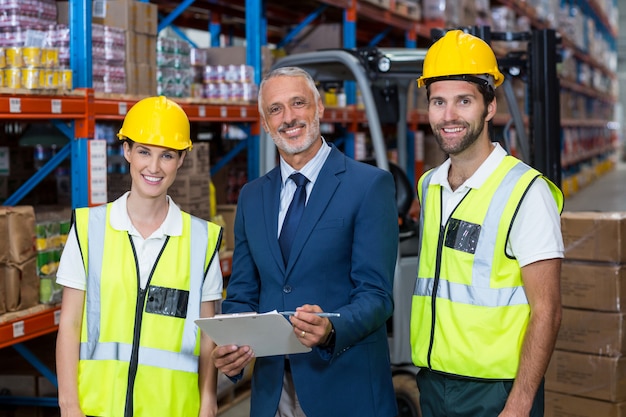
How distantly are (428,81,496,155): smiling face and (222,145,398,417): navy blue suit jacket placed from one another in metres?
0.26

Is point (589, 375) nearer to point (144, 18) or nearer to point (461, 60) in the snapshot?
point (461, 60)

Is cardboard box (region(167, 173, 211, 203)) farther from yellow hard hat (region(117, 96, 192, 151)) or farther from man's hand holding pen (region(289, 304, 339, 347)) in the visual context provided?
man's hand holding pen (region(289, 304, 339, 347))

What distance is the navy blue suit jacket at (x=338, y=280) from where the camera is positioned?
8.78 ft

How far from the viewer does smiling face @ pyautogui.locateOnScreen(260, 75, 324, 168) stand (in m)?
2.82

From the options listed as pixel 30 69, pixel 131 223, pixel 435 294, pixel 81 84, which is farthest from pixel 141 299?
pixel 81 84

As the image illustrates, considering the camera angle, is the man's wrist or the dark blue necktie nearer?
the man's wrist

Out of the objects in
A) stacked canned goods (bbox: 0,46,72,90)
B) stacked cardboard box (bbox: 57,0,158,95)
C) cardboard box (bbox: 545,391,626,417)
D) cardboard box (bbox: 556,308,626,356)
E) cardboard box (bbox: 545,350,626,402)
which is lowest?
cardboard box (bbox: 545,391,626,417)

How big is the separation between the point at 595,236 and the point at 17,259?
2874mm

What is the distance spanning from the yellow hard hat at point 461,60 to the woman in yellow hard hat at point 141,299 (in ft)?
2.79

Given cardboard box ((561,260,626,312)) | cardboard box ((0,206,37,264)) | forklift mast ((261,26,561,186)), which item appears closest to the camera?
cardboard box ((0,206,37,264))

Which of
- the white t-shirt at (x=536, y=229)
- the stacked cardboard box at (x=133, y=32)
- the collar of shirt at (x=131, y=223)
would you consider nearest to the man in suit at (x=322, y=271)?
the collar of shirt at (x=131, y=223)

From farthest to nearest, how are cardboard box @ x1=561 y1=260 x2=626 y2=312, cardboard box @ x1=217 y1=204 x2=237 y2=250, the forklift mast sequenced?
cardboard box @ x1=217 y1=204 x2=237 y2=250 < the forklift mast < cardboard box @ x1=561 y1=260 x2=626 y2=312

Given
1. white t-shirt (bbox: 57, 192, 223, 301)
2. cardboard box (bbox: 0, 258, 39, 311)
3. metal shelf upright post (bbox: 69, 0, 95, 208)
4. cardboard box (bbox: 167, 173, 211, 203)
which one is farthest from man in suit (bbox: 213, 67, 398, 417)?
cardboard box (bbox: 167, 173, 211, 203)

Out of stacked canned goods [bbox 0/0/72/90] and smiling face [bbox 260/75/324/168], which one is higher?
stacked canned goods [bbox 0/0/72/90]
